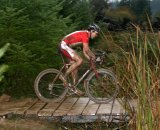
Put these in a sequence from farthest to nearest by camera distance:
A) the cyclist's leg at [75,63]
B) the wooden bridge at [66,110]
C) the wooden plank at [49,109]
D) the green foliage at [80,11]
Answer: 1. the green foliage at [80,11]
2. the cyclist's leg at [75,63]
3. the wooden plank at [49,109]
4. the wooden bridge at [66,110]

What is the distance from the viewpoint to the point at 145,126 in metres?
4.76

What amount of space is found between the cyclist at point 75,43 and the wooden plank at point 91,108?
43cm

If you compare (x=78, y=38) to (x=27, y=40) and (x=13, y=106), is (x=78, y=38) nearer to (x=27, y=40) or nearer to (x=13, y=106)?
(x=27, y=40)

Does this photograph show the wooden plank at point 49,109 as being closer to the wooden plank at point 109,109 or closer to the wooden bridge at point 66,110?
the wooden bridge at point 66,110

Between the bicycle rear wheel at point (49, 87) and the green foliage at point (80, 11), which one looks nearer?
the bicycle rear wheel at point (49, 87)

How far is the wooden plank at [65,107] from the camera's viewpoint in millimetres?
8657

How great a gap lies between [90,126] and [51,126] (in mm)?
660

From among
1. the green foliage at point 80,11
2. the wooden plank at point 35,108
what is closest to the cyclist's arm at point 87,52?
the wooden plank at point 35,108

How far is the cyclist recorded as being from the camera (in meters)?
9.59

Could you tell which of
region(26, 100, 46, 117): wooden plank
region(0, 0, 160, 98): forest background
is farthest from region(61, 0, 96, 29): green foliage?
region(26, 100, 46, 117): wooden plank

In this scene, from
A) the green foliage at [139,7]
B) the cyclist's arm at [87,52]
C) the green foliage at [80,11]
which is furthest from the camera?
the green foliage at [80,11]

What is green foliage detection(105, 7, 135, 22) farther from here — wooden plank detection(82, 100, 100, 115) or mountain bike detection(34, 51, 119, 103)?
wooden plank detection(82, 100, 100, 115)

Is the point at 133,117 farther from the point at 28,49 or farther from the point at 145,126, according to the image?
the point at 28,49

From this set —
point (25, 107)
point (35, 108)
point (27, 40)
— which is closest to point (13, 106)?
point (25, 107)
